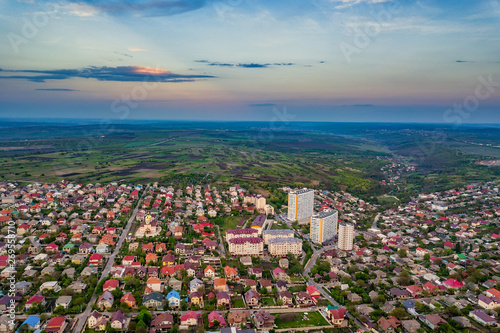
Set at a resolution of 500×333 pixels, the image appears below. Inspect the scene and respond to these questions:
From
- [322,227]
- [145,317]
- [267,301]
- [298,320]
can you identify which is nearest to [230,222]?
[322,227]

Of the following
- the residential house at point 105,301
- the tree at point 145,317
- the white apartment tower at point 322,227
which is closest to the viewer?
the tree at point 145,317

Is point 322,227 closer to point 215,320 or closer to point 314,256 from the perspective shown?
point 314,256

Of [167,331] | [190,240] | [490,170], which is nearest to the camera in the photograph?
[167,331]

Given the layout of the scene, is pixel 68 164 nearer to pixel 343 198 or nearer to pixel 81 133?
pixel 343 198

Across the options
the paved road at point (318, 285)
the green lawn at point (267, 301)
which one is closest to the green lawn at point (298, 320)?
the green lawn at point (267, 301)

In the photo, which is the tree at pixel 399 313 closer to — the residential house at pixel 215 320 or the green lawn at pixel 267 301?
the green lawn at pixel 267 301

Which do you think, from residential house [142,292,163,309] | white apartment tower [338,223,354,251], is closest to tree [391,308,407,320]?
white apartment tower [338,223,354,251]

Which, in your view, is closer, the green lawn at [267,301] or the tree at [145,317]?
the tree at [145,317]

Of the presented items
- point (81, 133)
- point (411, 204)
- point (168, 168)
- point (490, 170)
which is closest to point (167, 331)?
point (411, 204)
